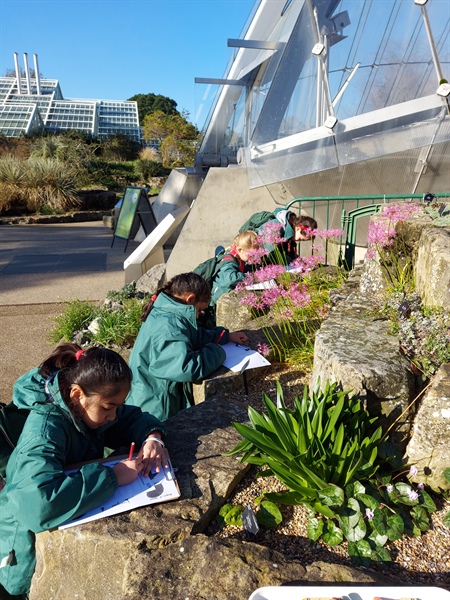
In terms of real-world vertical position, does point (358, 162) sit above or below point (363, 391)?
above

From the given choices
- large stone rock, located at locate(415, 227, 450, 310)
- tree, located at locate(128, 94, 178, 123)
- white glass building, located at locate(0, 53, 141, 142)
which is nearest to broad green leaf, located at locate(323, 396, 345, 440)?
large stone rock, located at locate(415, 227, 450, 310)

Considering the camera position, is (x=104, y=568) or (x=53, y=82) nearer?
(x=104, y=568)

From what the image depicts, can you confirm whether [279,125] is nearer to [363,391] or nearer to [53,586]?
[363,391]

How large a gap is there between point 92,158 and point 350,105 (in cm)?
2103

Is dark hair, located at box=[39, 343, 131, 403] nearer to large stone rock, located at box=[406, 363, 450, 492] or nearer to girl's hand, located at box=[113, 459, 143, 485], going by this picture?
girl's hand, located at box=[113, 459, 143, 485]

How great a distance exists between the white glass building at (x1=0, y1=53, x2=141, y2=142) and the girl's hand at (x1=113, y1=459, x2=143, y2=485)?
38.6 meters

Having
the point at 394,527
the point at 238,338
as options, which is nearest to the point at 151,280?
the point at 238,338

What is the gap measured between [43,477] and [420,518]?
4.75 ft

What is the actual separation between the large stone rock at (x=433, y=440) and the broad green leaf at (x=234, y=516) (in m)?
0.77

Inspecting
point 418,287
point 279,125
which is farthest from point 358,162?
point 418,287

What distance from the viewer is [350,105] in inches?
305

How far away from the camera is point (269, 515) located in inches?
78.8

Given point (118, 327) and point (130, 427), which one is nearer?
point (130, 427)

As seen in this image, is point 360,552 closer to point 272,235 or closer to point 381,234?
point 381,234
